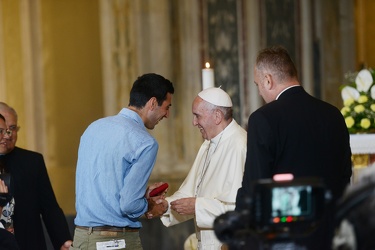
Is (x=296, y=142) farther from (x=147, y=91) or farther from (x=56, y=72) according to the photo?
(x=56, y=72)

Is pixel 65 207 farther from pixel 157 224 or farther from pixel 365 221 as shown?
pixel 365 221

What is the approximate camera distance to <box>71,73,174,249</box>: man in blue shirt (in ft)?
16.5

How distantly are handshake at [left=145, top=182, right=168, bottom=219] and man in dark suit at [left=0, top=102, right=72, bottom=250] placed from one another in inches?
32.2

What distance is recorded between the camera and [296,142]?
4.66 m

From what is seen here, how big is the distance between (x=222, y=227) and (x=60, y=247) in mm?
3173

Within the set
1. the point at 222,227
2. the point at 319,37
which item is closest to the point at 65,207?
the point at 319,37

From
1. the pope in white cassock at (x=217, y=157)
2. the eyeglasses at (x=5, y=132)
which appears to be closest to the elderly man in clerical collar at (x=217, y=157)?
the pope in white cassock at (x=217, y=157)

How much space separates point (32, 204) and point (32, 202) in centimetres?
1

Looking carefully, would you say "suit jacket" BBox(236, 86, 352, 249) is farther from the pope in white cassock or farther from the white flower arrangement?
the white flower arrangement

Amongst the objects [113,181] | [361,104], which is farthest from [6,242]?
[361,104]

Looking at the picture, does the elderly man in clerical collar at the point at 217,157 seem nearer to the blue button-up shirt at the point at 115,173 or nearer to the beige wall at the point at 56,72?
the blue button-up shirt at the point at 115,173

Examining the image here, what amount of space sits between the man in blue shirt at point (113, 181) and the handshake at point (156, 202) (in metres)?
0.28

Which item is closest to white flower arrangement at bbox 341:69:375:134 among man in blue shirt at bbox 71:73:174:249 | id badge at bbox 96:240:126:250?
man in blue shirt at bbox 71:73:174:249

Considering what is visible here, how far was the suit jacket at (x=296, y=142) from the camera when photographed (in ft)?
14.9
